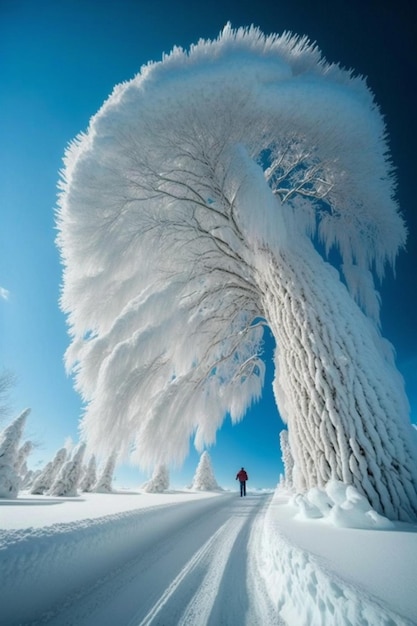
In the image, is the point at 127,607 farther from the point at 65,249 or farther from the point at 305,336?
the point at 65,249

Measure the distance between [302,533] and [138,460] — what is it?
280 centimetres

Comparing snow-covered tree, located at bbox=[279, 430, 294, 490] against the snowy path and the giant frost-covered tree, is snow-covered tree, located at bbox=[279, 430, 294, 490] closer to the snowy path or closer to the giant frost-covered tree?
the giant frost-covered tree

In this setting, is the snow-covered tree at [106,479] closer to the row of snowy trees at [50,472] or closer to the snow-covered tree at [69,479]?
the row of snowy trees at [50,472]

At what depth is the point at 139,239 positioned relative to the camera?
158 inches

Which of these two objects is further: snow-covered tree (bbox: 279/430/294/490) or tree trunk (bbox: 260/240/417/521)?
snow-covered tree (bbox: 279/430/294/490)

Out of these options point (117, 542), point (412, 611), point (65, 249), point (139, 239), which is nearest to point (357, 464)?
point (412, 611)

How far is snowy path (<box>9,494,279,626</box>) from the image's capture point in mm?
1292

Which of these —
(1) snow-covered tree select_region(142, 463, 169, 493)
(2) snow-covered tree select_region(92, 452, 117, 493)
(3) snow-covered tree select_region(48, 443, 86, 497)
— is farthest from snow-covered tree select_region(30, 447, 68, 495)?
(1) snow-covered tree select_region(142, 463, 169, 493)

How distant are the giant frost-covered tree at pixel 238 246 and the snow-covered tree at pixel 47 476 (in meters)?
15.8

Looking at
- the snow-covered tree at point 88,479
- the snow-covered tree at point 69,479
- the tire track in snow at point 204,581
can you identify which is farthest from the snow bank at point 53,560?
the snow-covered tree at point 88,479

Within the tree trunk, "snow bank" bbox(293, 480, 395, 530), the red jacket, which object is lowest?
the red jacket

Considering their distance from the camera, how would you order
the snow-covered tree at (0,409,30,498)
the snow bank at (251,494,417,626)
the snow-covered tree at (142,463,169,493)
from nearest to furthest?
the snow bank at (251,494,417,626) → the snow-covered tree at (0,409,30,498) → the snow-covered tree at (142,463,169,493)

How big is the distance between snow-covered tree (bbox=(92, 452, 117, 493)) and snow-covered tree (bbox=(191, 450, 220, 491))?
6.79 meters

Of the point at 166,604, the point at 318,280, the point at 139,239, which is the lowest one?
the point at 166,604
